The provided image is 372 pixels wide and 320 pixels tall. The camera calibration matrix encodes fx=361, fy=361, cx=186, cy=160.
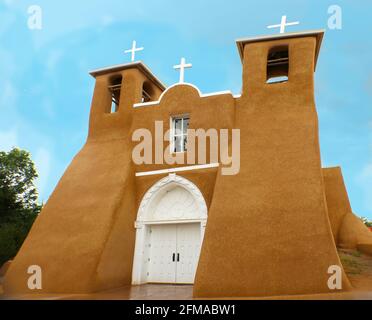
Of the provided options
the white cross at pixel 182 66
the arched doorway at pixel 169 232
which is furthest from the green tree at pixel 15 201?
the white cross at pixel 182 66

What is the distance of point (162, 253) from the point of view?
514 inches

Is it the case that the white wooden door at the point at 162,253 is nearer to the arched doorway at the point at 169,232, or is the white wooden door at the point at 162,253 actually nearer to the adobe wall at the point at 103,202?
the arched doorway at the point at 169,232

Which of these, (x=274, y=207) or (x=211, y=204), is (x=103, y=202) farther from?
(x=274, y=207)

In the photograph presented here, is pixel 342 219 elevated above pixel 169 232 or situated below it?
above

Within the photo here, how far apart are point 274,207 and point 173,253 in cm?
451

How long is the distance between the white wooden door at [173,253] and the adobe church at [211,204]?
4 cm

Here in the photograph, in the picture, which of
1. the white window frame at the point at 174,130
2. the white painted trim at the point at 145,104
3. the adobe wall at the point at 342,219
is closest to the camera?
the adobe wall at the point at 342,219

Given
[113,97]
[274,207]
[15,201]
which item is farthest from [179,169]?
[15,201]

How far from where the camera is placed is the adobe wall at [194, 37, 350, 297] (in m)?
9.23

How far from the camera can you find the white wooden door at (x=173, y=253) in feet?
41.2
